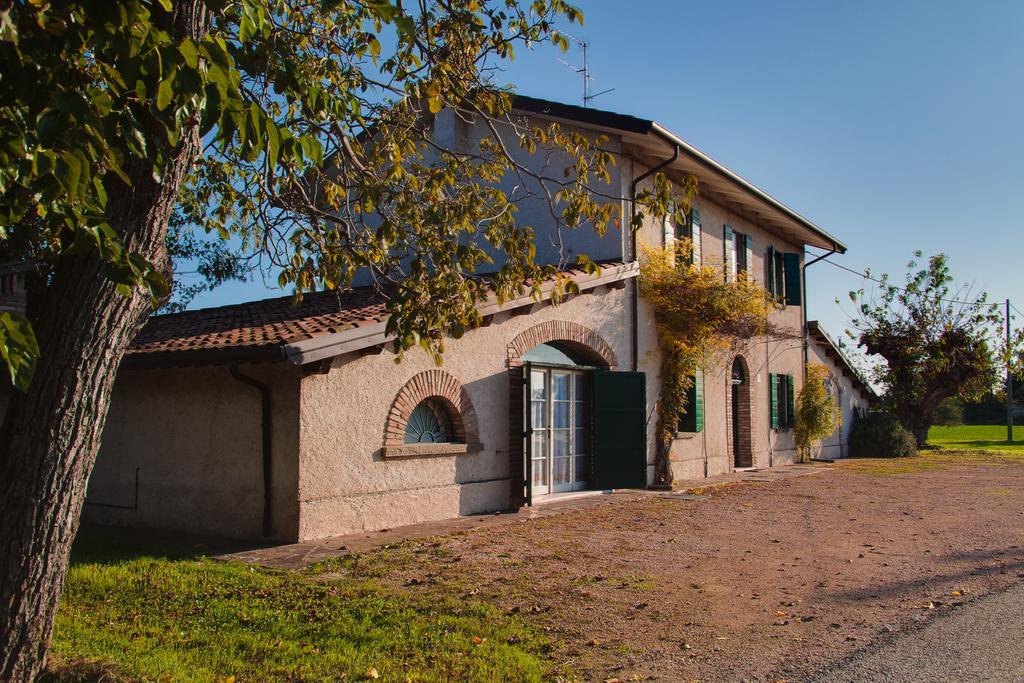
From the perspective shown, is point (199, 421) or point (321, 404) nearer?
point (321, 404)

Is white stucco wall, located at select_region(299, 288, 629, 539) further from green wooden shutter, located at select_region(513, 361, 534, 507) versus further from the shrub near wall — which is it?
the shrub near wall

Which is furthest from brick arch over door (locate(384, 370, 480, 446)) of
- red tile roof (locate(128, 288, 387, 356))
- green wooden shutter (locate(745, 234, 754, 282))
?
green wooden shutter (locate(745, 234, 754, 282))

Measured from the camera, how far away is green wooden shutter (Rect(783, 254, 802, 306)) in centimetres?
1972

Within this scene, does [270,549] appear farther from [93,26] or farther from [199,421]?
[93,26]

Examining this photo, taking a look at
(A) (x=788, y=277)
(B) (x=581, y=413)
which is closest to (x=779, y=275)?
(A) (x=788, y=277)

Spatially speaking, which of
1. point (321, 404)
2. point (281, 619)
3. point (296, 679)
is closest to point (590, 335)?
point (321, 404)

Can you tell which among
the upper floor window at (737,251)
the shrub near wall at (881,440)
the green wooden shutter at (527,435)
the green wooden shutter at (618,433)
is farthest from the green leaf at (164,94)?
the shrub near wall at (881,440)

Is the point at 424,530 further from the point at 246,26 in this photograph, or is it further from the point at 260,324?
the point at 246,26

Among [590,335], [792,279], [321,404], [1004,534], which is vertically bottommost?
[1004,534]

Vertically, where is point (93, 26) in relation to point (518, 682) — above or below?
above

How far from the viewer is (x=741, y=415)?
17297mm

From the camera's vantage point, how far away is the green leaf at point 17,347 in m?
2.49

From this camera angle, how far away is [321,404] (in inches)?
327

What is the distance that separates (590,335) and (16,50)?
9686 mm
